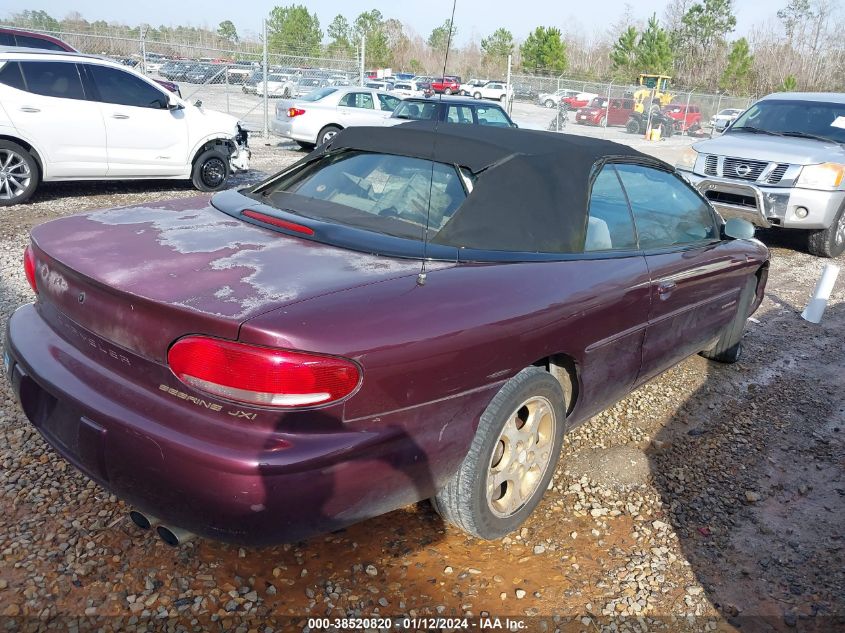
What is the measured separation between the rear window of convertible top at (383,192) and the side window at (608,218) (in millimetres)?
629

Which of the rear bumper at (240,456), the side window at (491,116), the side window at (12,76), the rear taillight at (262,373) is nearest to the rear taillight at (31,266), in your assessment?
the rear bumper at (240,456)

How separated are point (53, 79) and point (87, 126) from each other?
2.04ft

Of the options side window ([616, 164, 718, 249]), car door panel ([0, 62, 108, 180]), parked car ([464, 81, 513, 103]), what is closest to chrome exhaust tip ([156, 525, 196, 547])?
side window ([616, 164, 718, 249])

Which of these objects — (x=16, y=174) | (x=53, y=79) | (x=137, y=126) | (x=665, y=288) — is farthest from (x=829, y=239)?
(x=16, y=174)

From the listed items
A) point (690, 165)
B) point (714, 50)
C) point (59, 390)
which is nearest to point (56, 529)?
point (59, 390)

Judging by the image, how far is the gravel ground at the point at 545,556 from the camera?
2418mm

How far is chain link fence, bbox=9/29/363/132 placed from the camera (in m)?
20.3

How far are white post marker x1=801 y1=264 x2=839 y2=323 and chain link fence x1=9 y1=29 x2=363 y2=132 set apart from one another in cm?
1614

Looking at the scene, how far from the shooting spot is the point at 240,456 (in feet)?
6.49

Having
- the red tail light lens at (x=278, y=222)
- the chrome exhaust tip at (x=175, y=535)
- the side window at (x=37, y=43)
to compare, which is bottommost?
the chrome exhaust tip at (x=175, y=535)

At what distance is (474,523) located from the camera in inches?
104

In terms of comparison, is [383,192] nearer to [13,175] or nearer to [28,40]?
[13,175]

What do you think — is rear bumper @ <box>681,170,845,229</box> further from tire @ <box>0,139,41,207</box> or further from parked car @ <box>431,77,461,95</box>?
tire @ <box>0,139,41,207</box>

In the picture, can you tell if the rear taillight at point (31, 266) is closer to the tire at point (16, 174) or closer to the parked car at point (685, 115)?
the tire at point (16, 174)
